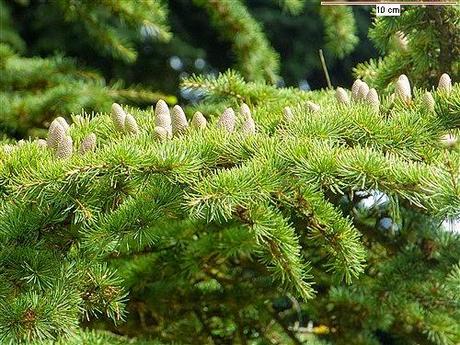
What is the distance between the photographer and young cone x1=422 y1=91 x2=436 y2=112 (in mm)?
681

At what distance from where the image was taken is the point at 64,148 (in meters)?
0.65

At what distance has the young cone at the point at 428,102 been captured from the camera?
26.8 inches

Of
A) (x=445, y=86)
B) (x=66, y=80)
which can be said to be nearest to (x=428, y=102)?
(x=445, y=86)

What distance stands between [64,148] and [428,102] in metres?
0.34

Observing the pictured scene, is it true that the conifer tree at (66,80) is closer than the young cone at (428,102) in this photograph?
No

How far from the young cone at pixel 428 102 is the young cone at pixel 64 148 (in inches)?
13.2

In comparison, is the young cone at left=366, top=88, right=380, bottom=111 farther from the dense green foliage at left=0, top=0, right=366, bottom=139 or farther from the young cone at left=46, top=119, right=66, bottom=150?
the dense green foliage at left=0, top=0, right=366, bottom=139

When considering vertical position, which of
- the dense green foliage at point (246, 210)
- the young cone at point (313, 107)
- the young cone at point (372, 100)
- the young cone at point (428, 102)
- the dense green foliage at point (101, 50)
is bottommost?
the dense green foliage at point (101, 50)

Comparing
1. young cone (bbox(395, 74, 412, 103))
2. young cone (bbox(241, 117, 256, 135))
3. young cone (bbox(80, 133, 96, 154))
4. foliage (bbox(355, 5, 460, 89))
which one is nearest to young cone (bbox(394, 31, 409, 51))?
foliage (bbox(355, 5, 460, 89))

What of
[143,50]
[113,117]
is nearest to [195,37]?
[143,50]

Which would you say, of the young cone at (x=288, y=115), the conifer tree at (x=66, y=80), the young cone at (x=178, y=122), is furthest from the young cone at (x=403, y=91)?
the conifer tree at (x=66, y=80)

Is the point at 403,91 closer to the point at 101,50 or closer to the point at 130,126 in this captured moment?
the point at 130,126

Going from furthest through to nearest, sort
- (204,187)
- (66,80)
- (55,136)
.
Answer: (66,80), (55,136), (204,187)

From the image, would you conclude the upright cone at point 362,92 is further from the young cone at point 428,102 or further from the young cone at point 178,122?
the young cone at point 178,122
